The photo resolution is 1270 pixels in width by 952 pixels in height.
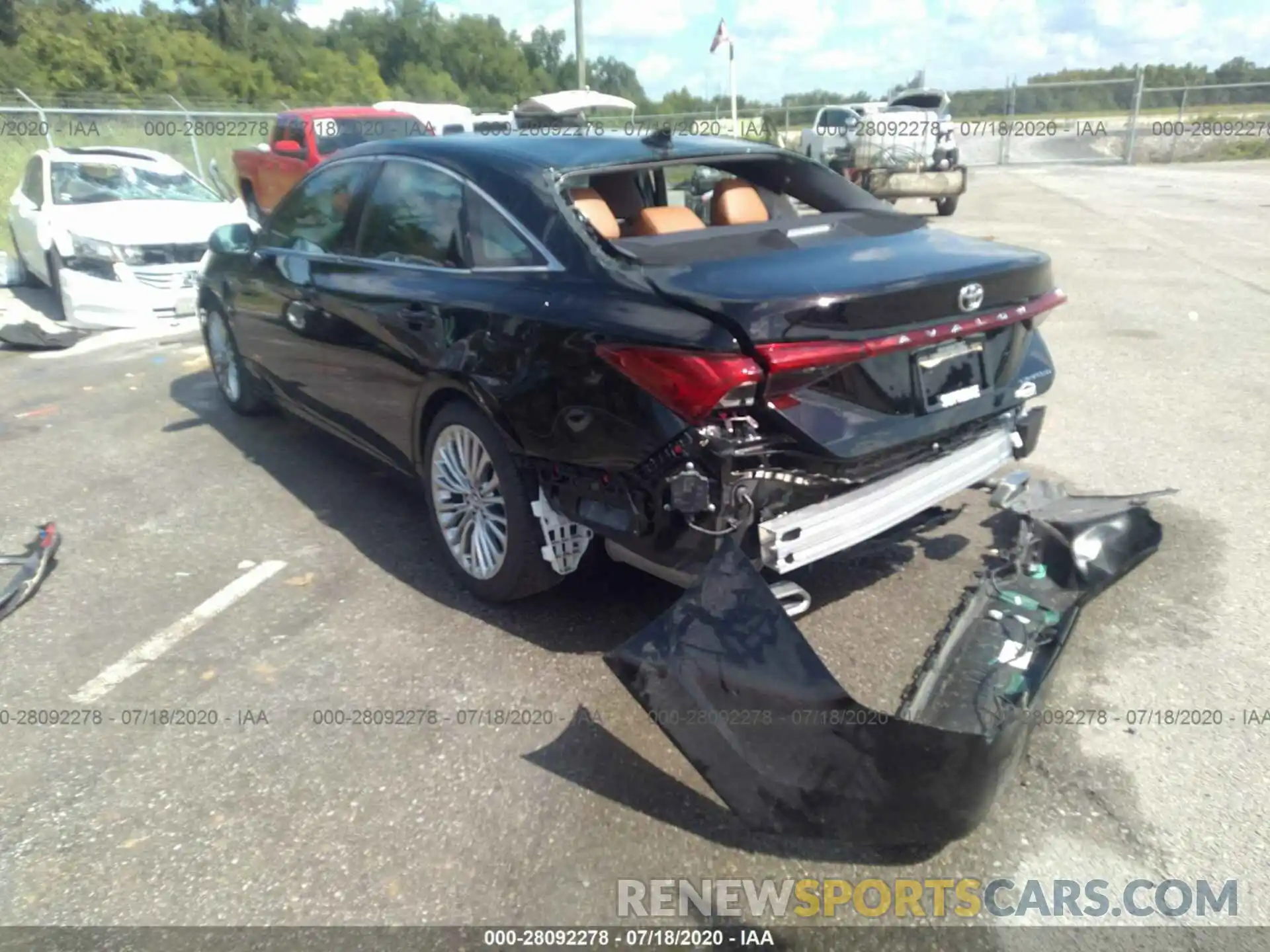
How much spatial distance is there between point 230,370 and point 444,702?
3965 mm

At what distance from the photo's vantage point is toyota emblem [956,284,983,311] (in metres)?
3.29

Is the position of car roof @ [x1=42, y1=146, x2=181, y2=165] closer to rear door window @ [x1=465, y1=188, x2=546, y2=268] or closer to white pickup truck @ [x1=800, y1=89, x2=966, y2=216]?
rear door window @ [x1=465, y1=188, x2=546, y2=268]

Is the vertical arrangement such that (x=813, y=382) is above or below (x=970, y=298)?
below

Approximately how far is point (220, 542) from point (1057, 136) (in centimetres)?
3517

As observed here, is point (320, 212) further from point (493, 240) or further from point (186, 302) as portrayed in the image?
point (186, 302)

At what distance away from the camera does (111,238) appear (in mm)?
9789

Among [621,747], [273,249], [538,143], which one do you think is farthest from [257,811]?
[273,249]

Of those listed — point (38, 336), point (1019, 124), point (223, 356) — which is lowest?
point (1019, 124)

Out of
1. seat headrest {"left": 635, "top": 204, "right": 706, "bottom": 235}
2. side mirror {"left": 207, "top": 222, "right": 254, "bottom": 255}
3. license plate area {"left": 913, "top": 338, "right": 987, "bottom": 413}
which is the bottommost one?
license plate area {"left": 913, "top": 338, "right": 987, "bottom": 413}

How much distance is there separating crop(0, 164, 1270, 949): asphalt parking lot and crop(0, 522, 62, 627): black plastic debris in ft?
0.24

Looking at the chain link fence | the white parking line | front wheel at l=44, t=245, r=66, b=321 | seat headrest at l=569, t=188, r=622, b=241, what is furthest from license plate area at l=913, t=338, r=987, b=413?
the chain link fence

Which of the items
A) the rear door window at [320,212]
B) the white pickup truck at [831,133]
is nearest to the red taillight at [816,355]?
the rear door window at [320,212]

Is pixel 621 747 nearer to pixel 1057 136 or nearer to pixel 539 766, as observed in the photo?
pixel 539 766

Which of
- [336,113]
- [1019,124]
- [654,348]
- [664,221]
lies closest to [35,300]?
[336,113]
